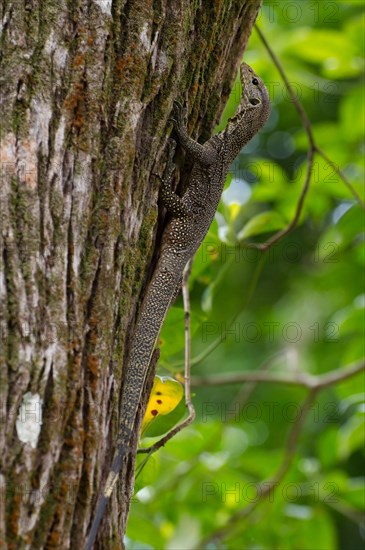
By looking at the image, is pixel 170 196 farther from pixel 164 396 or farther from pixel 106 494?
pixel 106 494

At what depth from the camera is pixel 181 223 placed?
2986 millimetres

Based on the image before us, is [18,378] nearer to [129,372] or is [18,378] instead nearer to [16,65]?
[129,372]

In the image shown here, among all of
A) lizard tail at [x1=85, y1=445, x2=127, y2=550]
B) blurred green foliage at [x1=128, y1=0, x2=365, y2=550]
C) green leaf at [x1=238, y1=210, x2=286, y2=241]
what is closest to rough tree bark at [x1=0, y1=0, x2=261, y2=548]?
lizard tail at [x1=85, y1=445, x2=127, y2=550]

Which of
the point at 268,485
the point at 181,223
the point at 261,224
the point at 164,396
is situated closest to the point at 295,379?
the point at 268,485

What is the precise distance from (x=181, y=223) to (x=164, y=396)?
64cm

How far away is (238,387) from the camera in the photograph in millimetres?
9180

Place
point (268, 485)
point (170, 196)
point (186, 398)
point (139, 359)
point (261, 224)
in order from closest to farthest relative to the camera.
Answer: point (139, 359), point (170, 196), point (186, 398), point (261, 224), point (268, 485)

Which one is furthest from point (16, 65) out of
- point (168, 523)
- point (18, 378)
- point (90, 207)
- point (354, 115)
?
point (168, 523)

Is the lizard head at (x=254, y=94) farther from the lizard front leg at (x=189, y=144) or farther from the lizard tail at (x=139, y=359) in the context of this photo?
the lizard tail at (x=139, y=359)

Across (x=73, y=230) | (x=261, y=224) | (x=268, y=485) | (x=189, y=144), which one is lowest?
(x=268, y=485)

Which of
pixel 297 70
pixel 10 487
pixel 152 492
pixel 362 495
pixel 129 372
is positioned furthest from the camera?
pixel 297 70

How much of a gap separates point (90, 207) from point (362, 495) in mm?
3177

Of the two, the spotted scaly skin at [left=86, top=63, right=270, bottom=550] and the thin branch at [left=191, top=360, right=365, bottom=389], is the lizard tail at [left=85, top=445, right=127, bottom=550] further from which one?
the thin branch at [left=191, top=360, right=365, bottom=389]

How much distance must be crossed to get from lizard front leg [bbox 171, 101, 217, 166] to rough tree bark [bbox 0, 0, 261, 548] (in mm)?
63
